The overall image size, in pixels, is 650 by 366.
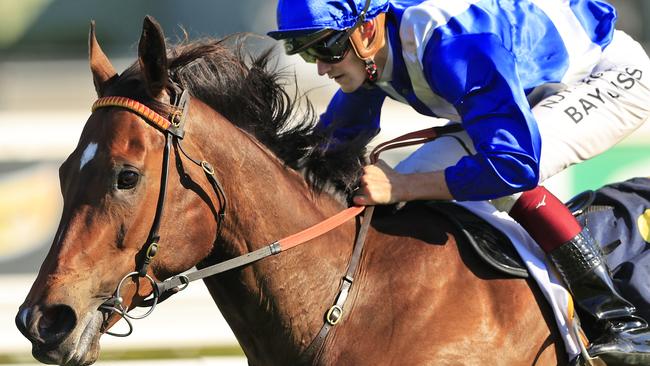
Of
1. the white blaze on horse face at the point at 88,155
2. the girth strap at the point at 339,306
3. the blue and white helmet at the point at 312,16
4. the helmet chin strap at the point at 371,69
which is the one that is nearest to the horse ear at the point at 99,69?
the white blaze on horse face at the point at 88,155

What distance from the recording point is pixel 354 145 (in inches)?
122

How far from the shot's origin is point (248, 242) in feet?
9.08

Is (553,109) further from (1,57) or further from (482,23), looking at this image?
(1,57)

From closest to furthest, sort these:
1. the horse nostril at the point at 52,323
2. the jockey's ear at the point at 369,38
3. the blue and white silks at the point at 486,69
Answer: the horse nostril at the point at 52,323, the blue and white silks at the point at 486,69, the jockey's ear at the point at 369,38

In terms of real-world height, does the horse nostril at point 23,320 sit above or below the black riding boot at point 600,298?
above

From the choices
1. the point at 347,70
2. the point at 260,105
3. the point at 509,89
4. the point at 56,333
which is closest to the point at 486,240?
the point at 509,89

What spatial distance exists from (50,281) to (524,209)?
4.35 feet

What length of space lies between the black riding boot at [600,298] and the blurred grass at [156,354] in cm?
349

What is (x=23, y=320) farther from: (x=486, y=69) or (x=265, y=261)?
(x=486, y=69)

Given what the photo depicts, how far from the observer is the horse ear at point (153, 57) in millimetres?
2553

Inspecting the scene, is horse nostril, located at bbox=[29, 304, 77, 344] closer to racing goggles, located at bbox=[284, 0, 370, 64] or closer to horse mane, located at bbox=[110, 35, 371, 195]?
horse mane, located at bbox=[110, 35, 371, 195]

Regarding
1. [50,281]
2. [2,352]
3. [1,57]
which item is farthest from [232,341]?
[1,57]

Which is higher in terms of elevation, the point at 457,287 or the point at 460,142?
the point at 460,142

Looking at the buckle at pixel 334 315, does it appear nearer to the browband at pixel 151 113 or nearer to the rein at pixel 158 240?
the rein at pixel 158 240
